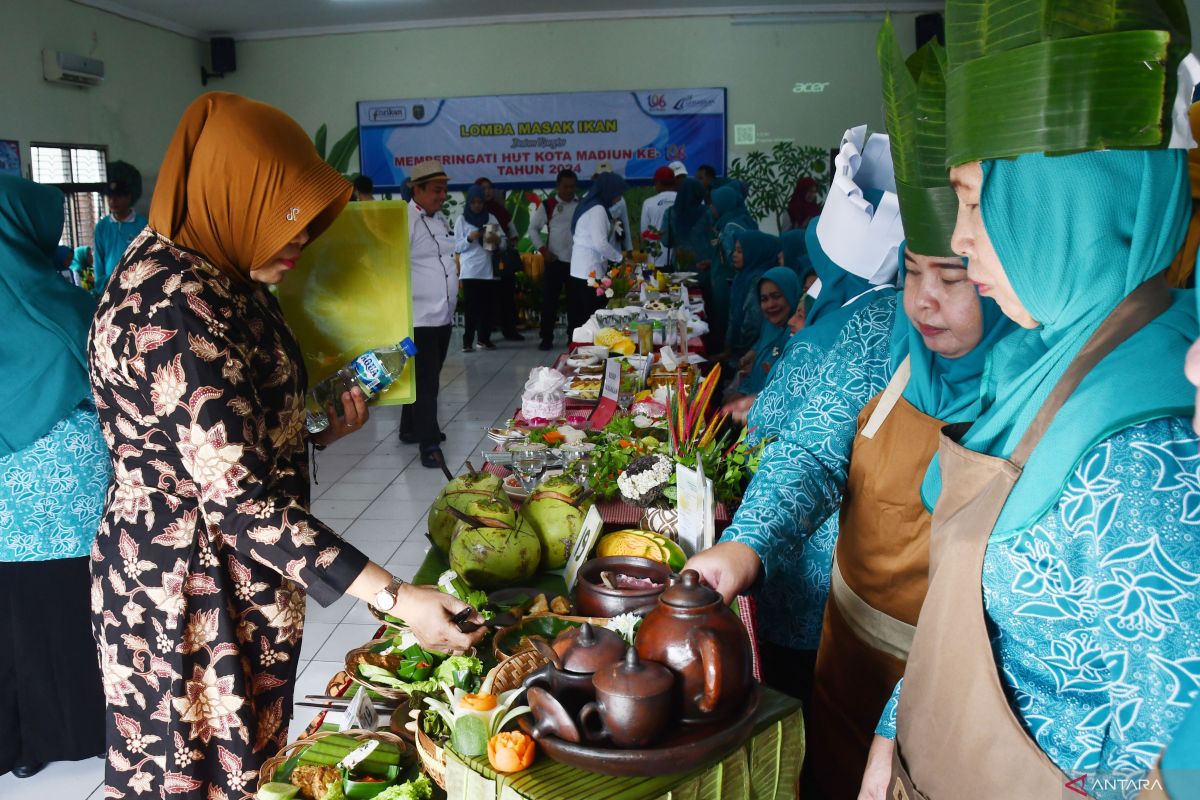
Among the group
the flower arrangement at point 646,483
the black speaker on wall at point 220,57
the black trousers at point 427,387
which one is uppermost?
the black speaker on wall at point 220,57

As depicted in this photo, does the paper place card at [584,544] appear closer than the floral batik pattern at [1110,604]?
No

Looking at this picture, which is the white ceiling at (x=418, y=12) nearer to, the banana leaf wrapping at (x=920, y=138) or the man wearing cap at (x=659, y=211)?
the man wearing cap at (x=659, y=211)

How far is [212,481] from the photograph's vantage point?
Result: 4.97ft

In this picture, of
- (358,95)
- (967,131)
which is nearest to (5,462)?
(967,131)

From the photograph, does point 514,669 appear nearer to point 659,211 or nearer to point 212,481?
point 212,481

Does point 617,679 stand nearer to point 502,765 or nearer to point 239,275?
point 502,765

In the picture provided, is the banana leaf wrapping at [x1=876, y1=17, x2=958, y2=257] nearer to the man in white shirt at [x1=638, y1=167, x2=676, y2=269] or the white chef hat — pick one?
the white chef hat

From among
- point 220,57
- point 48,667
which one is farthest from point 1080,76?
point 220,57

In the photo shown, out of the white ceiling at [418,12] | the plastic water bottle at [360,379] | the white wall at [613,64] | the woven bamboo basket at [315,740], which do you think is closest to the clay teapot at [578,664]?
the woven bamboo basket at [315,740]

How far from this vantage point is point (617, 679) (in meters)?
1.03

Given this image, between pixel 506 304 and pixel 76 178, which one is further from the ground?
pixel 76 178

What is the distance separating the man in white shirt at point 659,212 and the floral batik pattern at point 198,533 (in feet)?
25.7

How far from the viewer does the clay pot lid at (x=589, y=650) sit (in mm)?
1109

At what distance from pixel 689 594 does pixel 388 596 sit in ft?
1.97
